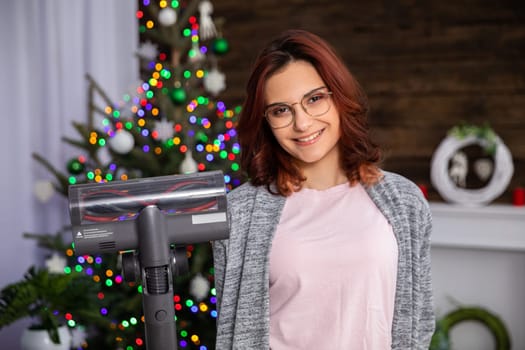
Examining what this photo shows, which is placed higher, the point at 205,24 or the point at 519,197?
the point at 205,24

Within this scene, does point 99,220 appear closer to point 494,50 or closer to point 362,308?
point 362,308

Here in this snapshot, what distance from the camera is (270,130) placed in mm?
1527

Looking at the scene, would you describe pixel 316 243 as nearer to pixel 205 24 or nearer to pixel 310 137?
pixel 310 137

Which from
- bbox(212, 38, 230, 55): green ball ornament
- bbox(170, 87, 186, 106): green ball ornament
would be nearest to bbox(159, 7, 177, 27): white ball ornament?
bbox(212, 38, 230, 55): green ball ornament

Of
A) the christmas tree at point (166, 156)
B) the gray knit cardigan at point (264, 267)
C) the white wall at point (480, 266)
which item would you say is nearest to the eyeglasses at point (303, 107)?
the gray knit cardigan at point (264, 267)

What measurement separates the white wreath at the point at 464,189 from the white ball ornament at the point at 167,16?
150cm

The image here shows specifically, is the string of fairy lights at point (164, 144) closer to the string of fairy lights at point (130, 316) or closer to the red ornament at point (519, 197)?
the string of fairy lights at point (130, 316)

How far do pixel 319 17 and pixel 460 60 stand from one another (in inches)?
32.9

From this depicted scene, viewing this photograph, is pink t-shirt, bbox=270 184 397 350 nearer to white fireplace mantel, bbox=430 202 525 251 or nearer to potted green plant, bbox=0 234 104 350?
potted green plant, bbox=0 234 104 350

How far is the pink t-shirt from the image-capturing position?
137 centimetres

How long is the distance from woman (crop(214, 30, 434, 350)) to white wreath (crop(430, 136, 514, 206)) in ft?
5.82

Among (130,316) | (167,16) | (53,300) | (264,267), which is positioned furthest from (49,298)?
(264,267)

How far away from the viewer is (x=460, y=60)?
3295mm

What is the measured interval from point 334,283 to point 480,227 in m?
2.01
